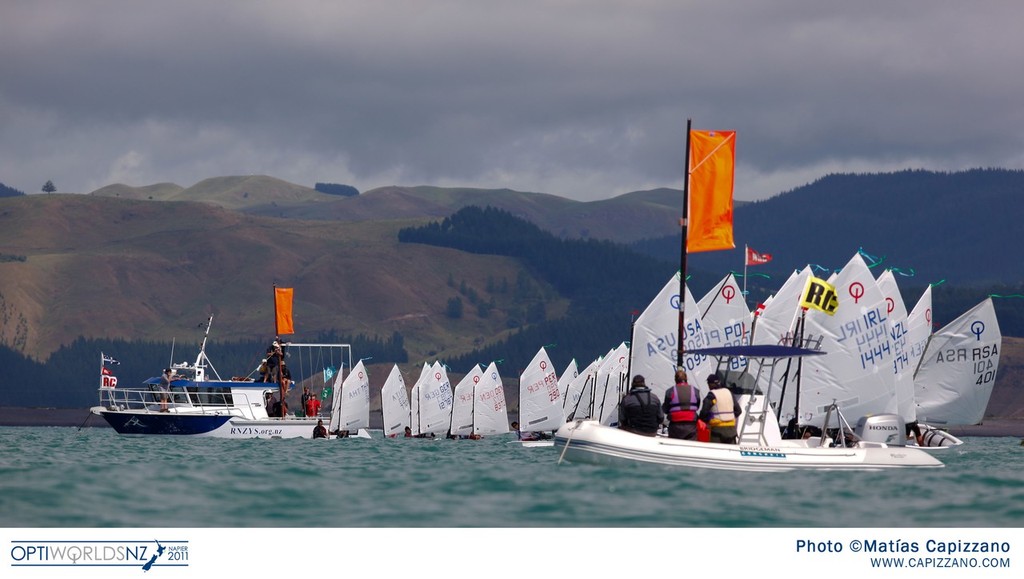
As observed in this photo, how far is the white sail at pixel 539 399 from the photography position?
8481 cm

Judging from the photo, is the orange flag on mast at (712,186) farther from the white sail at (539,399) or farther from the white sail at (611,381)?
the white sail at (539,399)

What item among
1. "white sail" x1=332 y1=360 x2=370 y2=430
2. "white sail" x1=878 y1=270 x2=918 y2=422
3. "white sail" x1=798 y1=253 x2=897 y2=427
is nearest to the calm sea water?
"white sail" x1=798 y1=253 x2=897 y2=427

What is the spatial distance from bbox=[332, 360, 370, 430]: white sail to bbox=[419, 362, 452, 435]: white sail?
4.08m

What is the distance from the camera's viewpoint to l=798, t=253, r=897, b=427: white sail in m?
45.8

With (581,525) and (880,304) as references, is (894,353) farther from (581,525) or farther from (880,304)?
(581,525)

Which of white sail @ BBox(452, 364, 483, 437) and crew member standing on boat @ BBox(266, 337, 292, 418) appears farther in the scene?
white sail @ BBox(452, 364, 483, 437)

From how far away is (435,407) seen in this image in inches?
3558

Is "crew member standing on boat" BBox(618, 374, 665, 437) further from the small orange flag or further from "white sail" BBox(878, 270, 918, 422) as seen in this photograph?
the small orange flag

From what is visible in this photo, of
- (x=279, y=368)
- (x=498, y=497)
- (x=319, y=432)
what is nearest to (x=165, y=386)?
(x=279, y=368)

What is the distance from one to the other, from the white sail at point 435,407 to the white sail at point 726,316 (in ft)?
117

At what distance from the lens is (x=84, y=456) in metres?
43.5

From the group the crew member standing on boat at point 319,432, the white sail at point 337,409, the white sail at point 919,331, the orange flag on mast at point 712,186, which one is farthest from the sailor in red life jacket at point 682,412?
the white sail at point 337,409
